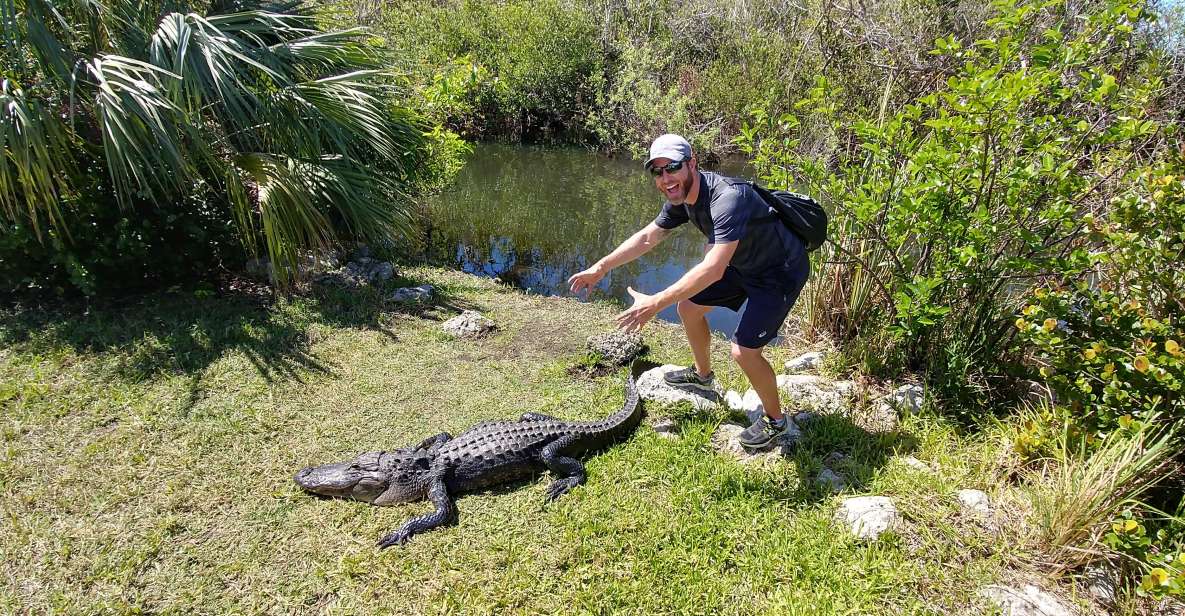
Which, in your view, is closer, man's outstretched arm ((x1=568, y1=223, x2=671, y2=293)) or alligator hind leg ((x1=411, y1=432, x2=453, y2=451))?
man's outstretched arm ((x1=568, y1=223, x2=671, y2=293))

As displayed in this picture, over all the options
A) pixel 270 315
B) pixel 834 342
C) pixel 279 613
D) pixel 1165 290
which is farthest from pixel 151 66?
pixel 1165 290

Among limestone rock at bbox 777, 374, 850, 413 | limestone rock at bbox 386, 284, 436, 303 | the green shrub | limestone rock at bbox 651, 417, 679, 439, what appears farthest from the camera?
limestone rock at bbox 386, 284, 436, 303

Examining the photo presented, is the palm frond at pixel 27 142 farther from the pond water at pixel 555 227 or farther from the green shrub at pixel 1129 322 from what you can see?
the green shrub at pixel 1129 322

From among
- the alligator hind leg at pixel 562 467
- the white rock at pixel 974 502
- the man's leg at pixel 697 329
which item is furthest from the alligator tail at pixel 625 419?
the white rock at pixel 974 502

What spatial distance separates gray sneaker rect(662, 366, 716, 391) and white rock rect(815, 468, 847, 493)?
3.41 ft

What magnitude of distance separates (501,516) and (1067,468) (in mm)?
2653

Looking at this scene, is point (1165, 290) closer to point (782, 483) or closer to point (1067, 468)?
point (1067, 468)

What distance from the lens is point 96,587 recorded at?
2639 mm

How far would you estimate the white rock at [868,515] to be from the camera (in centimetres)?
277

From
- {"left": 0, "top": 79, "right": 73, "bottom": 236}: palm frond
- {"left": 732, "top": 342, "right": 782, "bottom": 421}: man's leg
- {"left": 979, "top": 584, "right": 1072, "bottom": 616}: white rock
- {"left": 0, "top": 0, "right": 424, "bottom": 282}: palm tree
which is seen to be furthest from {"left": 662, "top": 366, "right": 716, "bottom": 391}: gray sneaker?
{"left": 0, "top": 79, "right": 73, "bottom": 236}: palm frond

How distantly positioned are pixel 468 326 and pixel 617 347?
148cm

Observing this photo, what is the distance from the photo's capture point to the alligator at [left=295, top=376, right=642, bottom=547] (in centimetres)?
318

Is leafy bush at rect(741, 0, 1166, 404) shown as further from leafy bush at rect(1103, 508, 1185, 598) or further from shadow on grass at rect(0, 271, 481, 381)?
shadow on grass at rect(0, 271, 481, 381)

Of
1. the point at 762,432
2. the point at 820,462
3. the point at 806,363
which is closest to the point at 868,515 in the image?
the point at 820,462
